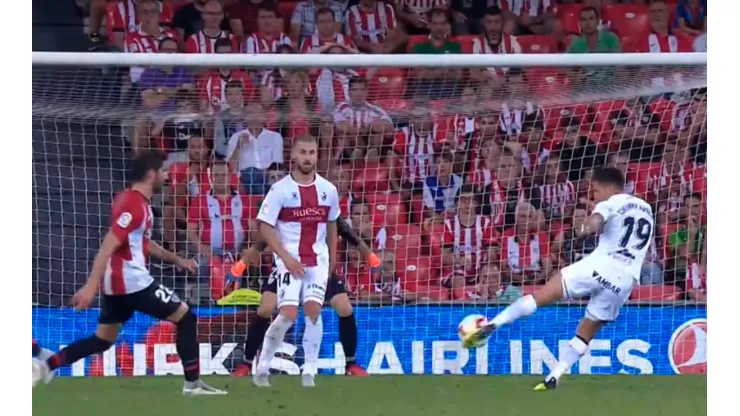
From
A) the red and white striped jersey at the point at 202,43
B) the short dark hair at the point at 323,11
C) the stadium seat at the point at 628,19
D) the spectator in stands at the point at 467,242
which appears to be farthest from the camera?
the stadium seat at the point at 628,19

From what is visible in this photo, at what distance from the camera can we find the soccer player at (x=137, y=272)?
26.3 feet

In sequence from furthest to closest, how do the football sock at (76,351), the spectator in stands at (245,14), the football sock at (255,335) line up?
the spectator in stands at (245,14) < the football sock at (255,335) < the football sock at (76,351)

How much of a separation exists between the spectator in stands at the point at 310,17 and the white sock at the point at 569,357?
4542mm

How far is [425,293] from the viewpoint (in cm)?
1047

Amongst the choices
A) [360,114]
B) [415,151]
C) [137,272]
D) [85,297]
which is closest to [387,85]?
[360,114]

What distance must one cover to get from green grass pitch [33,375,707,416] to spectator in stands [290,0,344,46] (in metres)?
3.87

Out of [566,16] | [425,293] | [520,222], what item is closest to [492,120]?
[520,222]

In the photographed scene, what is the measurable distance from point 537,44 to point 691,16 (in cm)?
163

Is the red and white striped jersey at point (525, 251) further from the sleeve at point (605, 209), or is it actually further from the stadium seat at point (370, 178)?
the sleeve at point (605, 209)

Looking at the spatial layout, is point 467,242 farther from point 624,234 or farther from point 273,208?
point 273,208

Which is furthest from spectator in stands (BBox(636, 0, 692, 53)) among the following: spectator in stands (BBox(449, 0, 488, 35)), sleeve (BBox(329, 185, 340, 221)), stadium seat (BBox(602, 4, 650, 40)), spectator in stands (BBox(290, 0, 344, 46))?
sleeve (BBox(329, 185, 340, 221))

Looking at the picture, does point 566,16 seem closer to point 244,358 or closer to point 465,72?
point 465,72

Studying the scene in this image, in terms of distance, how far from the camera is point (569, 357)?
879 cm

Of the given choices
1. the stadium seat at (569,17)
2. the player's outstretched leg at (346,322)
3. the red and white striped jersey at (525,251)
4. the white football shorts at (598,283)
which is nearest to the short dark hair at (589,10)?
the stadium seat at (569,17)
